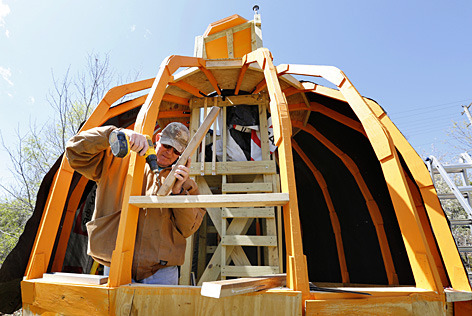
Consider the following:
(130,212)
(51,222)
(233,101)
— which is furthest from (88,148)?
(233,101)

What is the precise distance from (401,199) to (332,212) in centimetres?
438

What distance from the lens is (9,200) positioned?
9141 millimetres

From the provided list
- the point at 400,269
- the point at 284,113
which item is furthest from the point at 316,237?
the point at 284,113

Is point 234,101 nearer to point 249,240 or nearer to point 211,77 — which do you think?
point 211,77

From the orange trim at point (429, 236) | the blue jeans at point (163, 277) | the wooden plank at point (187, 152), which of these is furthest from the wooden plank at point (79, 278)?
the orange trim at point (429, 236)

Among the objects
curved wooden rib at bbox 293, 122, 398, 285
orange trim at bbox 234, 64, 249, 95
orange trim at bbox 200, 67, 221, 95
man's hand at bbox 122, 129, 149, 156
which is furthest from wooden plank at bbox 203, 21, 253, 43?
man's hand at bbox 122, 129, 149, 156

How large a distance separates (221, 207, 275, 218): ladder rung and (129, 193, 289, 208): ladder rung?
228 cm

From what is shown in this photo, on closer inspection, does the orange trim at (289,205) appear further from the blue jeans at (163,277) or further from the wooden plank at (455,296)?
the blue jeans at (163,277)

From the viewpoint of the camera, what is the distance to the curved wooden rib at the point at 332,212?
5617mm

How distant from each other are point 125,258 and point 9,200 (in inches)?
433

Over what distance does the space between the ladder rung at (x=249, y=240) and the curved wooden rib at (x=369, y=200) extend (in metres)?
2.47

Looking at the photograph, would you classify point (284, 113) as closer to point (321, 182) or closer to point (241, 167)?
point (241, 167)

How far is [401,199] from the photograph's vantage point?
6.12 ft

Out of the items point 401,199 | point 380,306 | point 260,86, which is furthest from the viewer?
point 260,86
